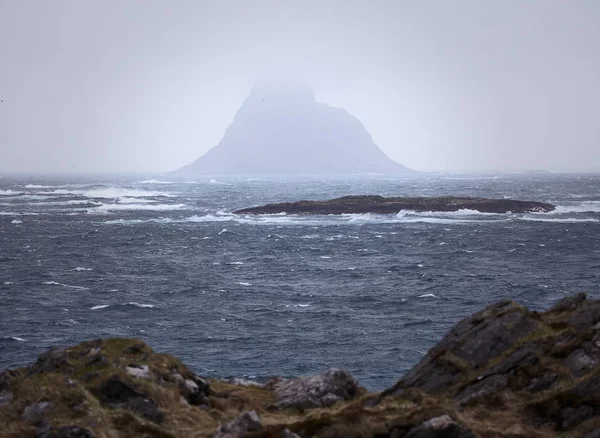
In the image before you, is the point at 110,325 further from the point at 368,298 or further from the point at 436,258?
the point at 436,258

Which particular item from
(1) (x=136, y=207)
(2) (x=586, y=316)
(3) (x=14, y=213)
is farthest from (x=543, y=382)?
(1) (x=136, y=207)

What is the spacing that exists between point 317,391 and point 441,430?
4922 mm

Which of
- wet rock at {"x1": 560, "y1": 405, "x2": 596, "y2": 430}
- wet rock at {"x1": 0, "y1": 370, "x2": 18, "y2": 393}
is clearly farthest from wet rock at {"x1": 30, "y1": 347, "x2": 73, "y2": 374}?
wet rock at {"x1": 560, "y1": 405, "x2": 596, "y2": 430}

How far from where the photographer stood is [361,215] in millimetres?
122938

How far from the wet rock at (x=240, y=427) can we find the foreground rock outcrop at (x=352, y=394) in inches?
1.1

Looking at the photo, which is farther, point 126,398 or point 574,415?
point 126,398

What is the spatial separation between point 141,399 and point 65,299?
1360 inches

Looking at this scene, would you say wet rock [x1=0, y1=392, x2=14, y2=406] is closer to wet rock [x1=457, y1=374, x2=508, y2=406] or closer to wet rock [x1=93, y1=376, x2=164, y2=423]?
wet rock [x1=93, y1=376, x2=164, y2=423]

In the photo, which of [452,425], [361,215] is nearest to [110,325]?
[452,425]

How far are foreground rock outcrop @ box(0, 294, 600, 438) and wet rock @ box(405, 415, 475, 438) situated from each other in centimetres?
2

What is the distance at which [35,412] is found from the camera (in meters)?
16.1

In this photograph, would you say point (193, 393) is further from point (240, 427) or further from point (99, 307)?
point (99, 307)

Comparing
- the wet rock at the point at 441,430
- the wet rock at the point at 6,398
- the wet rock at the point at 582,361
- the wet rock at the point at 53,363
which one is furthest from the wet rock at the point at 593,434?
the wet rock at the point at 6,398

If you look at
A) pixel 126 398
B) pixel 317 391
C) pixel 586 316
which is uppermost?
pixel 586 316
